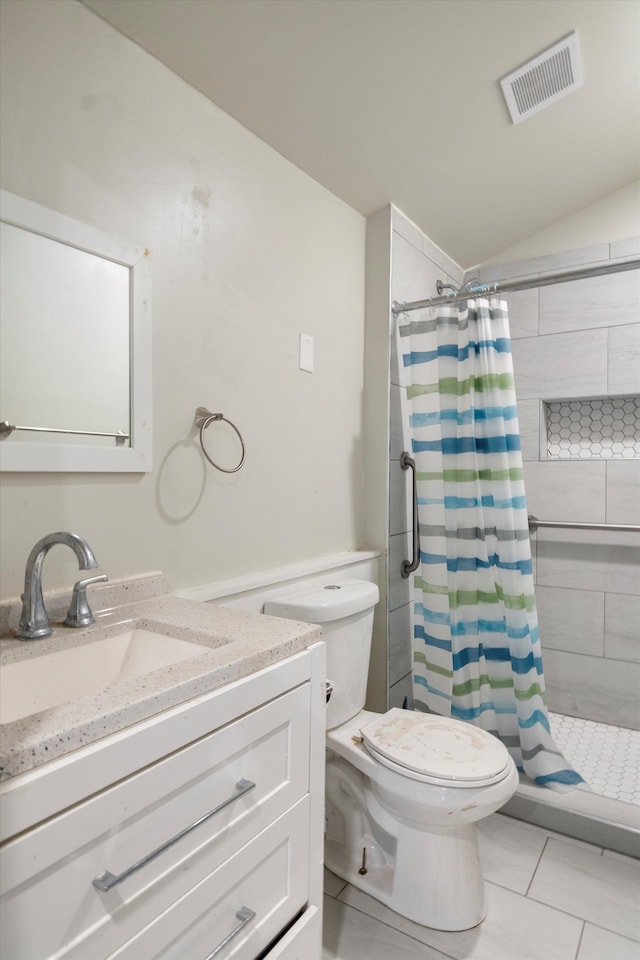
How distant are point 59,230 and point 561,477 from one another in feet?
7.58

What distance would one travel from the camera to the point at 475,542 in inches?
78.9

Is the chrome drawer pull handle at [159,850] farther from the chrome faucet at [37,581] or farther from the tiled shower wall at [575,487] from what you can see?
the tiled shower wall at [575,487]

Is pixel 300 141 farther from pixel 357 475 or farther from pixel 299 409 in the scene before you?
pixel 357 475

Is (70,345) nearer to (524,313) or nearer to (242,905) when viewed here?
(242,905)

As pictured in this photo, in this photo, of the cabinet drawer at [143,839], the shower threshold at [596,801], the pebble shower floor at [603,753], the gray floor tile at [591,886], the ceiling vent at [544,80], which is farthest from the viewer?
the pebble shower floor at [603,753]

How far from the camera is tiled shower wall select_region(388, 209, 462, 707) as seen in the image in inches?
84.4

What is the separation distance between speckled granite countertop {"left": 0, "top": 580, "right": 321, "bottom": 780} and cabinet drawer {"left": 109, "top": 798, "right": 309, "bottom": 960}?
0.95 ft

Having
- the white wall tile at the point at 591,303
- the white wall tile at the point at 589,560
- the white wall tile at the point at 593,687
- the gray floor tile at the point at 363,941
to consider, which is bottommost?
the gray floor tile at the point at 363,941

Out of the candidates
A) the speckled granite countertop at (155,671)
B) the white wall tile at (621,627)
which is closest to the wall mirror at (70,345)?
the speckled granite countertop at (155,671)

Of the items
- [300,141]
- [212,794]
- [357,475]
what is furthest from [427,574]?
[300,141]

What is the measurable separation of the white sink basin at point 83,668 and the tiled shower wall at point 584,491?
211 centimetres

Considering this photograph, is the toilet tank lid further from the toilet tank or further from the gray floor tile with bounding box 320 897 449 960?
the gray floor tile with bounding box 320 897 449 960

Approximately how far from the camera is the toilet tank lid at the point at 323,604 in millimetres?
1508

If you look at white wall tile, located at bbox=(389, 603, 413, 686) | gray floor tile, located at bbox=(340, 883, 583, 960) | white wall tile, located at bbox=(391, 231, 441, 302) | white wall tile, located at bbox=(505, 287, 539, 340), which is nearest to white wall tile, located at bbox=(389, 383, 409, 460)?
white wall tile, located at bbox=(391, 231, 441, 302)
